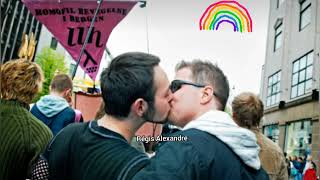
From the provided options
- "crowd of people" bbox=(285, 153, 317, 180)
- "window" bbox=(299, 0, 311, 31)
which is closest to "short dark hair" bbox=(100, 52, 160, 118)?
"crowd of people" bbox=(285, 153, 317, 180)

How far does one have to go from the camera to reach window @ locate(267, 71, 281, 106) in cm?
1236

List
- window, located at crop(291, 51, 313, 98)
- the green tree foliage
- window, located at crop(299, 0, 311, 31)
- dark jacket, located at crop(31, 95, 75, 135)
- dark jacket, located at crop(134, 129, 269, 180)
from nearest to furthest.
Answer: dark jacket, located at crop(134, 129, 269, 180)
dark jacket, located at crop(31, 95, 75, 135)
window, located at crop(299, 0, 311, 31)
window, located at crop(291, 51, 313, 98)
the green tree foliage

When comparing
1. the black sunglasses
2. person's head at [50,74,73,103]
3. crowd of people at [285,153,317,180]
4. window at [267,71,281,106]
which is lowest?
crowd of people at [285,153,317,180]

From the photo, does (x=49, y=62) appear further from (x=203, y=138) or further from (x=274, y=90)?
(x=203, y=138)

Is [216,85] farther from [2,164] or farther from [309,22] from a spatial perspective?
[309,22]

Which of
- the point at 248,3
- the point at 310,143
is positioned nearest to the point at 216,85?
the point at 248,3

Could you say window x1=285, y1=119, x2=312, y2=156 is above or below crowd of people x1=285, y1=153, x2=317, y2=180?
above

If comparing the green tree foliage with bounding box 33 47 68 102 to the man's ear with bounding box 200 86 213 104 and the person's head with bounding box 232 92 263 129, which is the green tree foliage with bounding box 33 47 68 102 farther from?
the man's ear with bounding box 200 86 213 104

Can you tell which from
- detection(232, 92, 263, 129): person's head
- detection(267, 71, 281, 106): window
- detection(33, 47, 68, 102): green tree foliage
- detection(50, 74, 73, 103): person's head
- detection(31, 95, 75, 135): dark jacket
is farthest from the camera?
detection(33, 47, 68, 102): green tree foliage

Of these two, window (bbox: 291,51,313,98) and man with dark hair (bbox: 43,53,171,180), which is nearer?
man with dark hair (bbox: 43,53,171,180)

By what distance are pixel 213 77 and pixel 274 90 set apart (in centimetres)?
1184

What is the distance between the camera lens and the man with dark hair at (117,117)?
3.78ft

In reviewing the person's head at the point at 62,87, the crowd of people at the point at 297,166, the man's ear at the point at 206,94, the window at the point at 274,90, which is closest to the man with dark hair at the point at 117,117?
the man's ear at the point at 206,94

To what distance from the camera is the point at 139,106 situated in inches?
46.8
